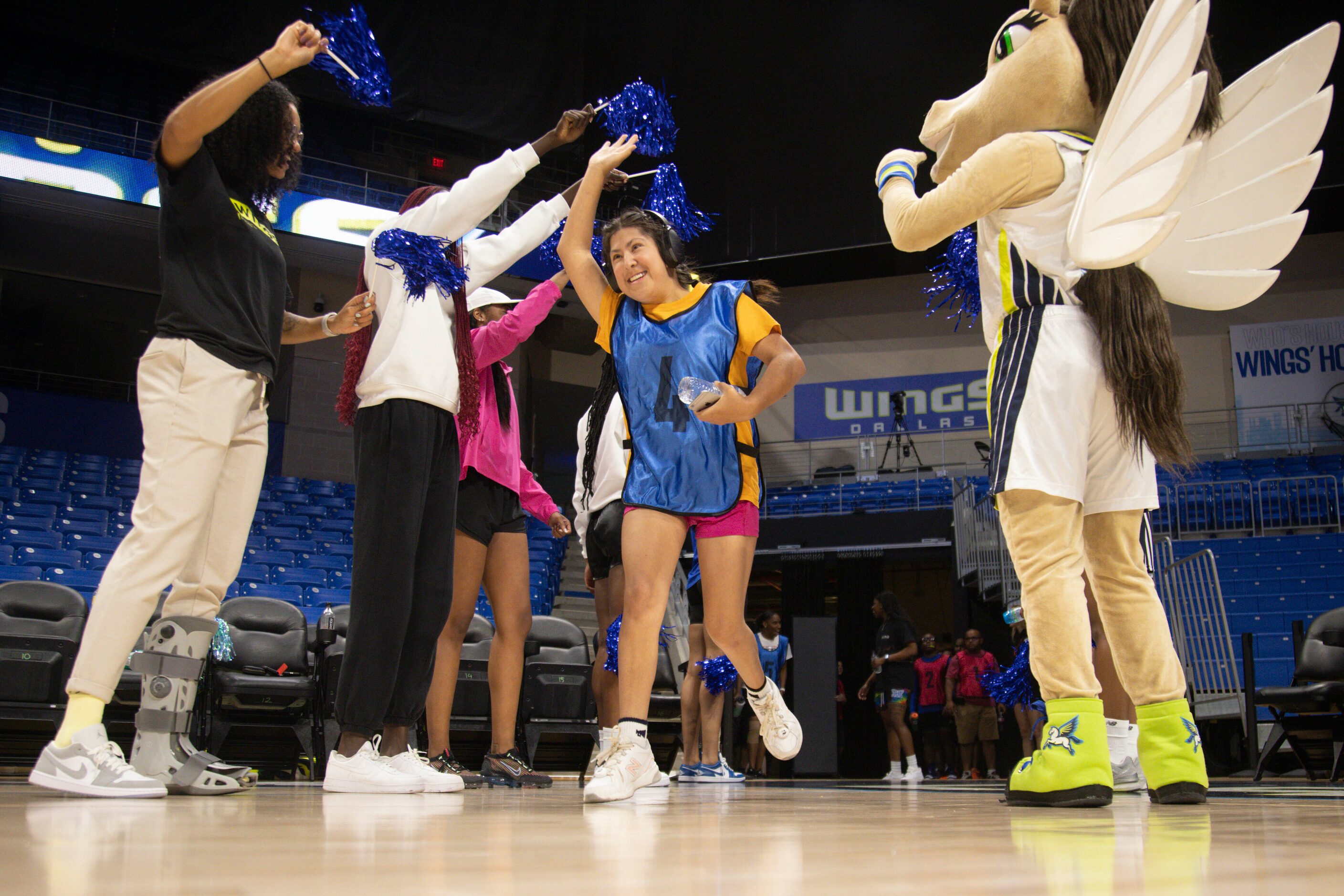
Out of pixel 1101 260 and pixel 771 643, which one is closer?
pixel 1101 260

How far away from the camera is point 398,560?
96.3 inches

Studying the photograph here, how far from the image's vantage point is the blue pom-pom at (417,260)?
2633 mm

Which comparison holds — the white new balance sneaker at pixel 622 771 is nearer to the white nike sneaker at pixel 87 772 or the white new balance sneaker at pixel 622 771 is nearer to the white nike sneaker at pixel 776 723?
the white nike sneaker at pixel 776 723

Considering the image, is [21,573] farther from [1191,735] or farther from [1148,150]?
[1148,150]

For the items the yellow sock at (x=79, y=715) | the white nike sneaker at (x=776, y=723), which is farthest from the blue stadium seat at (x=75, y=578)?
the white nike sneaker at (x=776, y=723)

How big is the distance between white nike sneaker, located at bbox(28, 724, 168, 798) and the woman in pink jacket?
4.12 ft

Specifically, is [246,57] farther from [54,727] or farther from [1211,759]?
[1211,759]

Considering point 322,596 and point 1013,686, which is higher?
point 322,596

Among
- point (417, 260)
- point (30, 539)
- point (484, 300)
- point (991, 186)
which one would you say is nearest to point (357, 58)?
point (417, 260)

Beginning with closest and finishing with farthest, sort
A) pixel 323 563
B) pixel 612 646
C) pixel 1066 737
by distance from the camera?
pixel 1066 737 < pixel 612 646 < pixel 323 563

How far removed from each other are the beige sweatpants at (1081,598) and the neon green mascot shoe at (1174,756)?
3 cm

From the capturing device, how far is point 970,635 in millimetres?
10008

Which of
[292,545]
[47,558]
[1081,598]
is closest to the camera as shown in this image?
[1081,598]

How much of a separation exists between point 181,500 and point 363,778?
741mm
